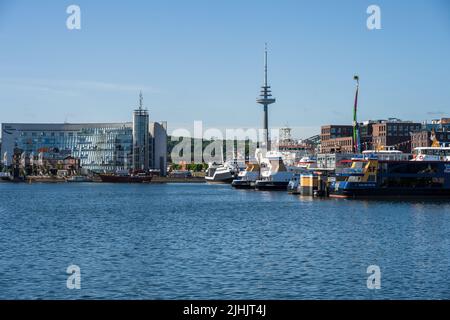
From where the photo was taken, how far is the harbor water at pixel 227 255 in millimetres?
32250

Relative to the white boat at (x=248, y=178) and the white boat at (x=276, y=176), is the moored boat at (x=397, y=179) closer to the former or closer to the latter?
the white boat at (x=276, y=176)

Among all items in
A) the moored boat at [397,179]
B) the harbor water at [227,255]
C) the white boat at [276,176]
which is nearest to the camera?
the harbor water at [227,255]

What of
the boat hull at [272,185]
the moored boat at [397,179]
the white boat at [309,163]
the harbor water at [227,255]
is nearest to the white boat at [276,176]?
the boat hull at [272,185]

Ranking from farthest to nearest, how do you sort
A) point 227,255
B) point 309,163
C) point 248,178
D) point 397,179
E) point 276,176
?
point 248,178
point 309,163
point 276,176
point 397,179
point 227,255

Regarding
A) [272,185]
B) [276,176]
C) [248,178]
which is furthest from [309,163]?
[248,178]

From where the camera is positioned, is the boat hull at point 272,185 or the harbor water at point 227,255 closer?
the harbor water at point 227,255

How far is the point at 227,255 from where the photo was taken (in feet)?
142

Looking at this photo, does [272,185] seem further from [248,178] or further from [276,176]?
[248,178]

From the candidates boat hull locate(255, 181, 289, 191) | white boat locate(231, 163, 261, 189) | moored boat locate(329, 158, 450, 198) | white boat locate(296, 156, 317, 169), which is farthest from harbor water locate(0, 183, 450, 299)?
white boat locate(231, 163, 261, 189)

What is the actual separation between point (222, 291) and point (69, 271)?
8884 mm

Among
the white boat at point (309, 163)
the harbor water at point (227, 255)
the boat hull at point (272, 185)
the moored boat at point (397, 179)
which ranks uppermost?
the white boat at point (309, 163)

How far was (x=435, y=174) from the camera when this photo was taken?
341 feet
